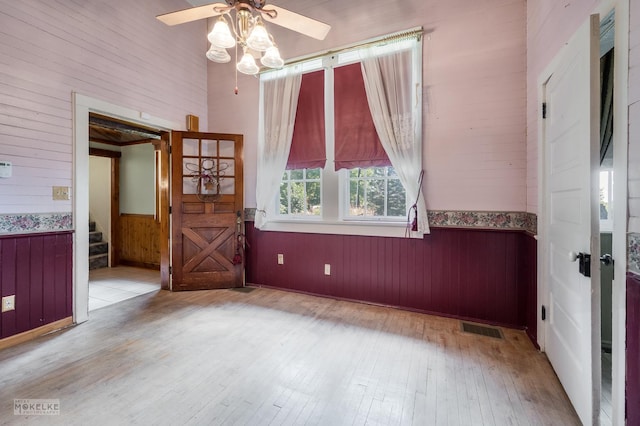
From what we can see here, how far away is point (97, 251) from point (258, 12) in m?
5.47

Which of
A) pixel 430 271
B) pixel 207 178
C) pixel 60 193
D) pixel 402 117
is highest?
pixel 402 117

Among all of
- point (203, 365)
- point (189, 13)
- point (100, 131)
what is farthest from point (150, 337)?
point (100, 131)

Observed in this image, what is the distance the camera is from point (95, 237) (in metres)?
5.55

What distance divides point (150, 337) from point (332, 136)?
2.76 meters

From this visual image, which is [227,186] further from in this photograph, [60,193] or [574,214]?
[574,214]

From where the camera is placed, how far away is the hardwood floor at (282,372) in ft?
5.16

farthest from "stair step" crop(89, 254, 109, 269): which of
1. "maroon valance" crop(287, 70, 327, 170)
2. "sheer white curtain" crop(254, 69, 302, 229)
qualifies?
"maroon valance" crop(287, 70, 327, 170)

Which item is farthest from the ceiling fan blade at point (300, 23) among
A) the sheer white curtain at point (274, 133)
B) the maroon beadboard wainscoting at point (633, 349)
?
the maroon beadboard wainscoting at point (633, 349)

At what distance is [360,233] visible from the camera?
3.25m

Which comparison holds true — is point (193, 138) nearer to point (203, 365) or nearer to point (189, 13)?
A: point (189, 13)

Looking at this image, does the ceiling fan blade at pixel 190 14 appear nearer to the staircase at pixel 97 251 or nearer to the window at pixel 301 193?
the window at pixel 301 193

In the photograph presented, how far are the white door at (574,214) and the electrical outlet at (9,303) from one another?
13.4 feet

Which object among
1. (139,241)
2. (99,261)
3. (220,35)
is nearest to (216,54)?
(220,35)

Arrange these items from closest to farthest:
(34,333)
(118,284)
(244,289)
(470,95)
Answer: (34,333), (470,95), (244,289), (118,284)
